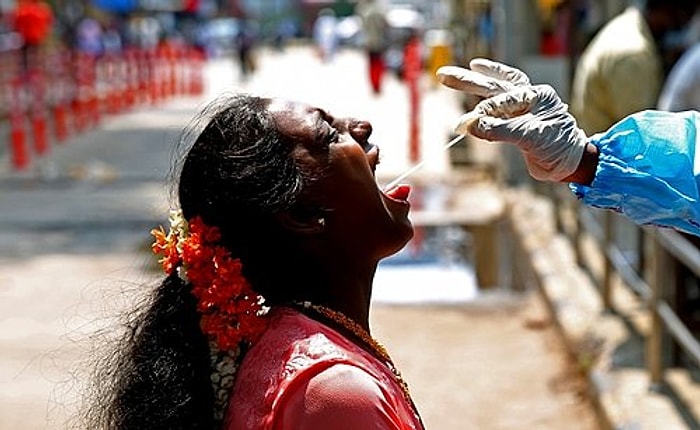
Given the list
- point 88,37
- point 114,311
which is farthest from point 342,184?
point 88,37

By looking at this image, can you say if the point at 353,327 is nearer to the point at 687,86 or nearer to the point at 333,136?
the point at 333,136

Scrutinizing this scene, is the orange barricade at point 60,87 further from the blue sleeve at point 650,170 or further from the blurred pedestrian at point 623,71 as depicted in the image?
the blue sleeve at point 650,170

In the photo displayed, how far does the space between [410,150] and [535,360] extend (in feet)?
27.7

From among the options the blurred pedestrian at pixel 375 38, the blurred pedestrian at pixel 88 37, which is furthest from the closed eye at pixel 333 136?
the blurred pedestrian at pixel 88 37

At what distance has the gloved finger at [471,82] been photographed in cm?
227

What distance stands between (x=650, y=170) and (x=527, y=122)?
0.27 meters

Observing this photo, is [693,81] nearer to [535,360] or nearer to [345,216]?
[535,360]

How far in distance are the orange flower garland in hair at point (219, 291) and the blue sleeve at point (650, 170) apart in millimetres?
654

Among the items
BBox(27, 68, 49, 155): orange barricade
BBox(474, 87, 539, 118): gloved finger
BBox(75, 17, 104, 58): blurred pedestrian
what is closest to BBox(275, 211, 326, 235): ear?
BBox(474, 87, 539, 118): gloved finger

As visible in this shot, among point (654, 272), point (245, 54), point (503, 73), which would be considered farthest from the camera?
point (245, 54)

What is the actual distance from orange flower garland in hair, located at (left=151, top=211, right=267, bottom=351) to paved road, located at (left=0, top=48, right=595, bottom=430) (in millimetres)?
298

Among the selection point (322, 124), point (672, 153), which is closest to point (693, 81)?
point (672, 153)

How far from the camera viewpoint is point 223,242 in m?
2.14

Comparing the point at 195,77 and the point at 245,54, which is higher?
the point at 245,54
